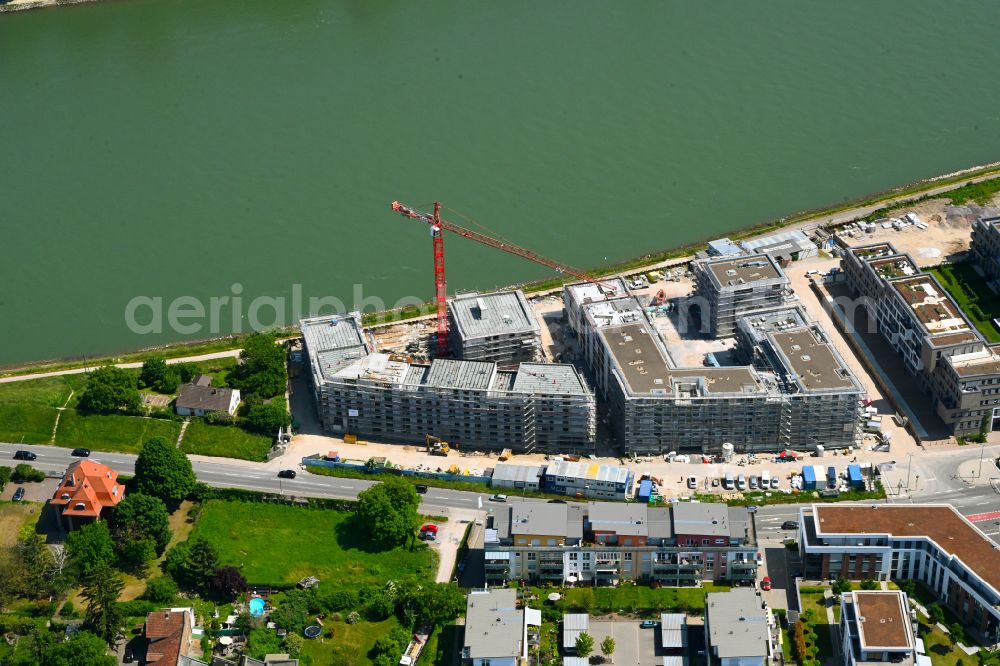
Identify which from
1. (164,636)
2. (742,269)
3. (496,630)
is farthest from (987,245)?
(164,636)

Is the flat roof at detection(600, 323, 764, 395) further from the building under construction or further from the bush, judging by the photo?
the bush

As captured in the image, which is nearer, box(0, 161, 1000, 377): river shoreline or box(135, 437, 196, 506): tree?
box(135, 437, 196, 506): tree

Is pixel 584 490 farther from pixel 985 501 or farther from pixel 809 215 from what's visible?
pixel 809 215

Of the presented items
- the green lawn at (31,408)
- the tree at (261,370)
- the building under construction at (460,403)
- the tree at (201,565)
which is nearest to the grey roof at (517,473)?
the building under construction at (460,403)

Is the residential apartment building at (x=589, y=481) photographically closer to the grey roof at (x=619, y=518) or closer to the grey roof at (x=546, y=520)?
the grey roof at (x=619, y=518)

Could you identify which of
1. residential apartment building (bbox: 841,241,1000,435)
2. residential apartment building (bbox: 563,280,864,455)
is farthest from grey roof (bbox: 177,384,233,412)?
residential apartment building (bbox: 841,241,1000,435)

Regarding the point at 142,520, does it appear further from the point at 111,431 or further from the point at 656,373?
the point at 656,373

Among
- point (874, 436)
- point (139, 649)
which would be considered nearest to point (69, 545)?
point (139, 649)
